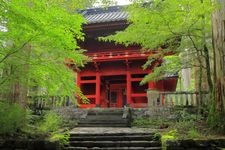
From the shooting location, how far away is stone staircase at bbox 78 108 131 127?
12617 millimetres

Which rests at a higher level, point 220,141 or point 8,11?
point 8,11

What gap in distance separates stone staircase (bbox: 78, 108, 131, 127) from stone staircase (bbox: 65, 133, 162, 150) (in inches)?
124

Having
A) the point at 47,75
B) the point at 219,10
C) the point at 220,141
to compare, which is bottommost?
the point at 220,141

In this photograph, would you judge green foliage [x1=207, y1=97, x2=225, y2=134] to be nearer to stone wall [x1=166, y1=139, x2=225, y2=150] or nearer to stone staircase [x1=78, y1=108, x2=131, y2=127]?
stone wall [x1=166, y1=139, x2=225, y2=150]

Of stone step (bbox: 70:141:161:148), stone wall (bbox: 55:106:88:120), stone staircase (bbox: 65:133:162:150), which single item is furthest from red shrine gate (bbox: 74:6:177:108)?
stone step (bbox: 70:141:161:148)

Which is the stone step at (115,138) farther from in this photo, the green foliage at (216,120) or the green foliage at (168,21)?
the green foliage at (168,21)

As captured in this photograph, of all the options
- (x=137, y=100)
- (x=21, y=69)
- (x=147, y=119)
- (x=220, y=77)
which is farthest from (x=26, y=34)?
(x=137, y=100)

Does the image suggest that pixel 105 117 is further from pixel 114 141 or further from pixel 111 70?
pixel 111 70

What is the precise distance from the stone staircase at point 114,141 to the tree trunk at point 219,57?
2.18 metres

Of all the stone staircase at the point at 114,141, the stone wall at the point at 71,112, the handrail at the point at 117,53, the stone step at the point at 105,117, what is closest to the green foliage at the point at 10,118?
the stone staircase at the point at 114,141

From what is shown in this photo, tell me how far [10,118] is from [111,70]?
11.2 m

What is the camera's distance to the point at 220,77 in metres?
8.28

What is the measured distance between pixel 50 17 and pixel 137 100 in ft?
46.2

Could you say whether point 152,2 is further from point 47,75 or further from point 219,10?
point 47,75
